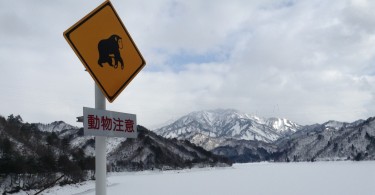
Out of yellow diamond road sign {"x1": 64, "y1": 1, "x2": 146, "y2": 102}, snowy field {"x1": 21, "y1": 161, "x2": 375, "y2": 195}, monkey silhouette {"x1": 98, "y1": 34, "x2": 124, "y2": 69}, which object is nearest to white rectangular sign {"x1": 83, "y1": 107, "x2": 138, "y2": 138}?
yellow diamond road sign {"x1": 64, "y1": 1, "x2": 146, "y2": 102}

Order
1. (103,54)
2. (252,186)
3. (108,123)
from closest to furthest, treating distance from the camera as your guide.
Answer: (103,54) < (108,123) < (252,186)

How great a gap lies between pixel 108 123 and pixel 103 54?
0.77 meters

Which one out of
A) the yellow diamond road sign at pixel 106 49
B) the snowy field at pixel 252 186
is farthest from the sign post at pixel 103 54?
the snowy field at pixel 252 186

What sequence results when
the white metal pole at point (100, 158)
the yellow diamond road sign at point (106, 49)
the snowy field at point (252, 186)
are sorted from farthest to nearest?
1. the snowy field at point (252, 186)
2. the white metal pole at point (100, 158)
3. the yellow diamond road sign at point (106, 49)

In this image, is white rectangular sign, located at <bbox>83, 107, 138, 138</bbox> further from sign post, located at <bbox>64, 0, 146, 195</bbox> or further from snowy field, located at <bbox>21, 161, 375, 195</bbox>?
snowy field, located at <bbox>21, 161, 375, 195</bbox>

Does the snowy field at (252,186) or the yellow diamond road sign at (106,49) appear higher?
the yellow diamond road sign at (106,49)

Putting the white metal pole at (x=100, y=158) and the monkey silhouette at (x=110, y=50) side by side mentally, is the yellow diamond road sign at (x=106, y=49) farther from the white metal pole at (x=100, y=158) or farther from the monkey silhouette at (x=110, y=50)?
the white metal pole at (x=100, y=158)

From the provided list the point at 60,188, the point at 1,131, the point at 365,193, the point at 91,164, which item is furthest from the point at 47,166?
the point at 365,193

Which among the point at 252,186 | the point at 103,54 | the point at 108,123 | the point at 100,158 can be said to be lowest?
the point at 252,186

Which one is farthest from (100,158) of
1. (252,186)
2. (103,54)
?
(252,186)

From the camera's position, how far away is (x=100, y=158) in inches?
170

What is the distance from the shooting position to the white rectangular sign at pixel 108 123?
418 centimetres

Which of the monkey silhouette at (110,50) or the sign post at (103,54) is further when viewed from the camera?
the monkey silhouette at (110,50)

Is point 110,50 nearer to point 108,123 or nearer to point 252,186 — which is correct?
point 108,123
